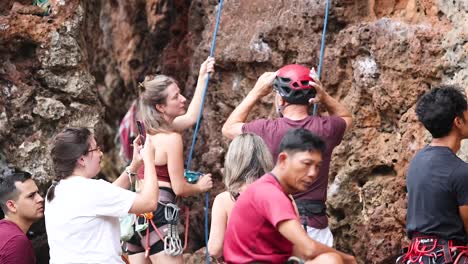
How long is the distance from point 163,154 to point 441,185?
1.92 meters

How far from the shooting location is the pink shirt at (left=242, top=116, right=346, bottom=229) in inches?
221

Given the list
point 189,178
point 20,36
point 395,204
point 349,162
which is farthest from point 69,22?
point 395,204

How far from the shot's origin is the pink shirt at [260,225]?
4.35m

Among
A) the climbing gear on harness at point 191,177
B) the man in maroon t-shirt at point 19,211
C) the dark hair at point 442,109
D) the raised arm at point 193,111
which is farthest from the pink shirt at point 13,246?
the dark hair at point 442,109

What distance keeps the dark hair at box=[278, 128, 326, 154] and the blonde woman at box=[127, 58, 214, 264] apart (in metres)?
1.53

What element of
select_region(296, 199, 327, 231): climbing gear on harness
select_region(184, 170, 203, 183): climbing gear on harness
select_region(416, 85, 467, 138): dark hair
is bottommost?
select_region(184, 170, 203, 183): climbing gear on harness

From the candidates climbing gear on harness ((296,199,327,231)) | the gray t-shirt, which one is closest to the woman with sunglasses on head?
climbing gear on harness ((296,199,327,231))

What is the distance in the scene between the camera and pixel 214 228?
522 centimetres

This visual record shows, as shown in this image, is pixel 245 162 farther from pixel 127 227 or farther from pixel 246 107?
pixel 127 227

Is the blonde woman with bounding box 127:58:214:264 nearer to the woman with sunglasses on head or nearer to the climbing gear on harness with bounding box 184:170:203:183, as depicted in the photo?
the climbing gear on harness with bounding box 184:170:203:183

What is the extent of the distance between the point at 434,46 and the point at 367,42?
580mm

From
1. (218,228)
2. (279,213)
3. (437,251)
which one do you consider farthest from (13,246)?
(437,251)

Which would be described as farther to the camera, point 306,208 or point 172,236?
point 172,236

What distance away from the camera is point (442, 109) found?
5.06 meters
